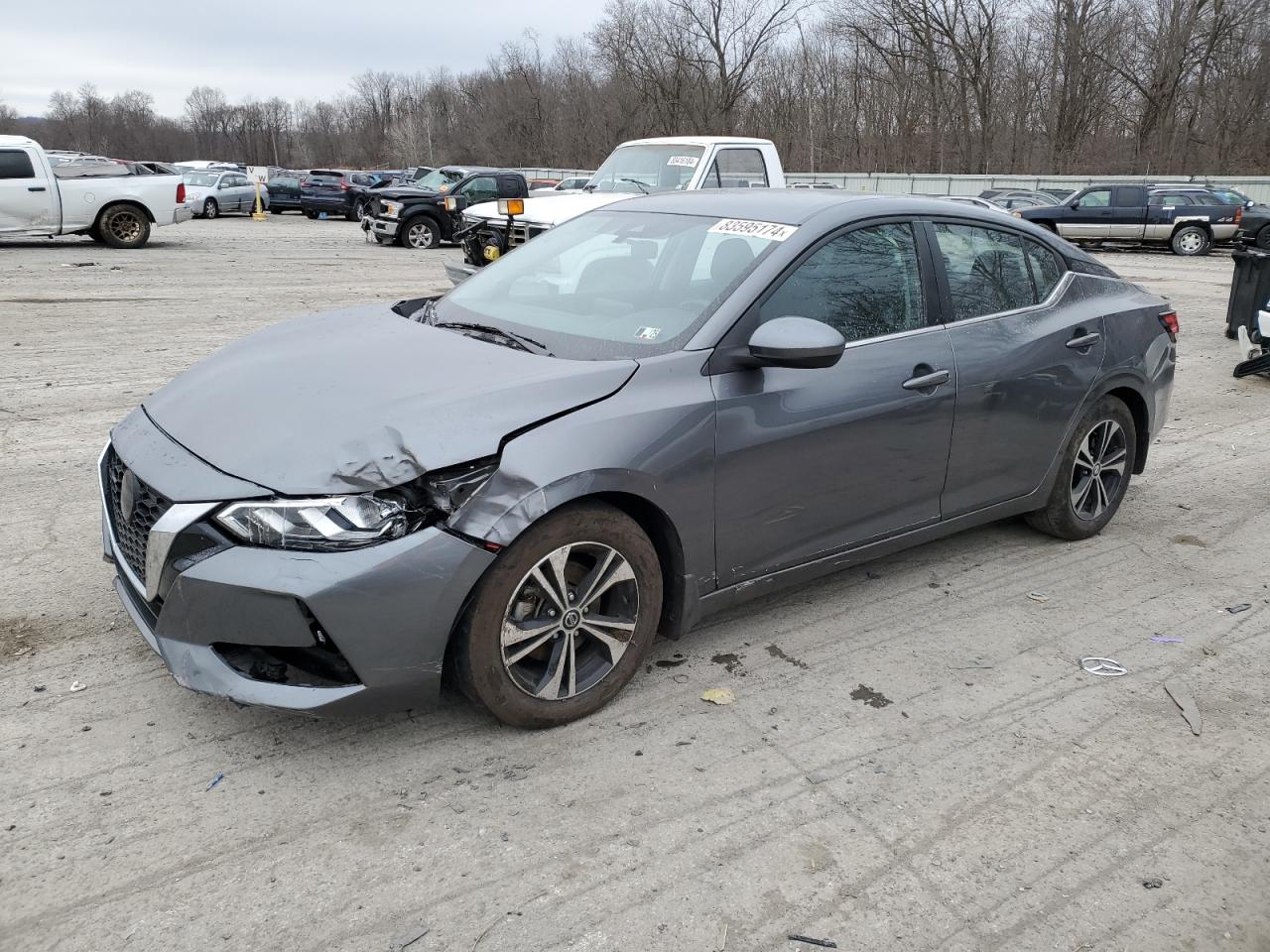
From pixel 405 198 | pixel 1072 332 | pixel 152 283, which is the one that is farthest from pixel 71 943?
pixel 405 198

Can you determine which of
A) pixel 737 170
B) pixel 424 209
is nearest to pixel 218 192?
pixel 424 209

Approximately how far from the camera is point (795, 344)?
340cm

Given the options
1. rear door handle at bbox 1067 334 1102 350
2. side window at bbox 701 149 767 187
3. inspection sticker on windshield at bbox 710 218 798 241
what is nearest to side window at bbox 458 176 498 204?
side window at bbox 701 149 767 187

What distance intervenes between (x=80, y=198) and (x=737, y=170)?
12.3m

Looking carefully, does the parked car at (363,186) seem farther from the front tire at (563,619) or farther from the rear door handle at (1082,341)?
the front tire at (563,619)

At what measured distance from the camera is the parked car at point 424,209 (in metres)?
21.4

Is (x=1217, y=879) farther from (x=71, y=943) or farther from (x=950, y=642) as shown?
(x=71, y=943)

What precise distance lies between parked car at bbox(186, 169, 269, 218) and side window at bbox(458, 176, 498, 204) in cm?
1291

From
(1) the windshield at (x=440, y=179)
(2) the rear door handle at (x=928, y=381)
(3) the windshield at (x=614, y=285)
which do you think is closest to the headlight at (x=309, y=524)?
(3) the windshield at (x=614, y=285)

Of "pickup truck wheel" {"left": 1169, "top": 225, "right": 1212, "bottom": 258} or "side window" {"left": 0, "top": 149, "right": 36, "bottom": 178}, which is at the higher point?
"side window" {"left": 0, "top": 149, "right": 36, "bottom": 178}

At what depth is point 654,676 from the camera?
12.2 feet

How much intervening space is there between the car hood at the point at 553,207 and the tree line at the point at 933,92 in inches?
1608

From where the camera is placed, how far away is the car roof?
4.04 m

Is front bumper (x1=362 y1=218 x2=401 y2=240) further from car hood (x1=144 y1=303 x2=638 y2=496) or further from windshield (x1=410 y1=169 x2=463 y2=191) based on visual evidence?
car hood (x1=144 y1=303 x2=638 y2=496)
